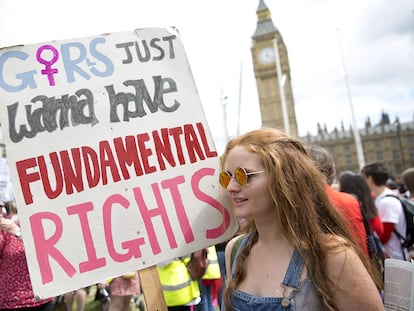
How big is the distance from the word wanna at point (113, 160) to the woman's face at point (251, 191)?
29 cm

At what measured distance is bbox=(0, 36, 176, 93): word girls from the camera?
1360mm

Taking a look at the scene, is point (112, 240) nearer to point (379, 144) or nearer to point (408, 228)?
point (408, 228)

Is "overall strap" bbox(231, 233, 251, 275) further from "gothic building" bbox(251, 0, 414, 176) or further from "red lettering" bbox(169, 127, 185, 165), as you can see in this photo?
"gothic building" bbox(251, 0, 414, 176)

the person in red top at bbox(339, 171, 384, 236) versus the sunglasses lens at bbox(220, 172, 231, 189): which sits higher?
the sunglasses lens at bbox(220, 172, 231, 189)

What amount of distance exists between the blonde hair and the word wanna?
269 millimetres

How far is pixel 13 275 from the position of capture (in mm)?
2529

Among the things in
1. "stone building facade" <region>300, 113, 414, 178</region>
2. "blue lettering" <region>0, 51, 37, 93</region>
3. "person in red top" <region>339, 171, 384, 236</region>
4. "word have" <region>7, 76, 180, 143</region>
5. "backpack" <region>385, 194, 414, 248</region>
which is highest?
"blue lettering" <region>0, 51, 37, 93</region>

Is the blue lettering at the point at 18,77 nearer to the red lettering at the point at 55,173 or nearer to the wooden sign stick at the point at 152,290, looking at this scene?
the red lettering at the point at 55,173

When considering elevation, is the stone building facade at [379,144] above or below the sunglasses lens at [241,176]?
below

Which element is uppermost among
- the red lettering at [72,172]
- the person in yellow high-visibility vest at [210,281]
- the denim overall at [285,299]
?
the red lettering at [72,172]

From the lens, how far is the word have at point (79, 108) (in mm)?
1330

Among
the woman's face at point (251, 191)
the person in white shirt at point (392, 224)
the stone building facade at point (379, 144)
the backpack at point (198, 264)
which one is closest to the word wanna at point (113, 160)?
the woman's face at point (251, 191)

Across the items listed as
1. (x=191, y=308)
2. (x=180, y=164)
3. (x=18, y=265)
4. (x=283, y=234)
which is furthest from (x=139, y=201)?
(x=191, y=308)

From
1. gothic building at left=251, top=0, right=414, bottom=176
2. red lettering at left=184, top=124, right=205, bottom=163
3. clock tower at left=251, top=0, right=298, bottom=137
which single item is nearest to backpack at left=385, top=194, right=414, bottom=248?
red lettering at left=184, top=124, right=205, bottom=163
